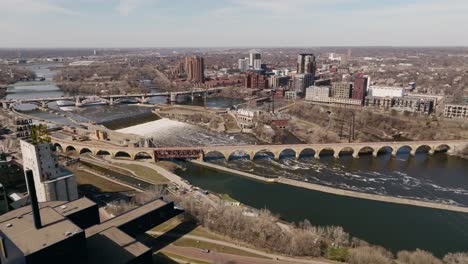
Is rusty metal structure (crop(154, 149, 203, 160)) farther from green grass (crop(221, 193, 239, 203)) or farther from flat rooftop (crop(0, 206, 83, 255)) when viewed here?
flat rooftop (crop(0, 206, 83, 255))

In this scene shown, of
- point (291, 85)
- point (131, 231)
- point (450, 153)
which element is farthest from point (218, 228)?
point (291, 85)

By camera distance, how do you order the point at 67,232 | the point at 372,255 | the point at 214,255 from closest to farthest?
the point at 67,232 < the point at 372,255 < the point at 214,255

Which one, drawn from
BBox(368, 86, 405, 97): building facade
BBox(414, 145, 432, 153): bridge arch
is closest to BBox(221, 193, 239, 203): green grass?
BBox(414, 145, 432, 153): bridge arch

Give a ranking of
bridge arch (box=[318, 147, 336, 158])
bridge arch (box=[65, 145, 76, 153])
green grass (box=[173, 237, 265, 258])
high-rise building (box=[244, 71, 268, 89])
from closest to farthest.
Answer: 1. green grass (box=[173, 237, 265, 258])
2. bridge arch (box=[318, 147, 336, 158])
3. bridge arch (box=[65, 145, 76, 153])
4. high-rise building (box=[244, 71, 268, 89])

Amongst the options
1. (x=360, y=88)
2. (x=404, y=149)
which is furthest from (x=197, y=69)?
(x=404, y=149)

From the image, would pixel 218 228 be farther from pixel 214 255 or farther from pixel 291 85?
pixel 291 85

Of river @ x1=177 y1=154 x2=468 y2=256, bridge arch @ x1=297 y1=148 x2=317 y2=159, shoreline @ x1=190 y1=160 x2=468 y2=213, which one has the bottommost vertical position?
river @ x1=177 y1=154 x2=468 y2=256

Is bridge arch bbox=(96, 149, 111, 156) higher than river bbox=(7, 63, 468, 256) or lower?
higher
